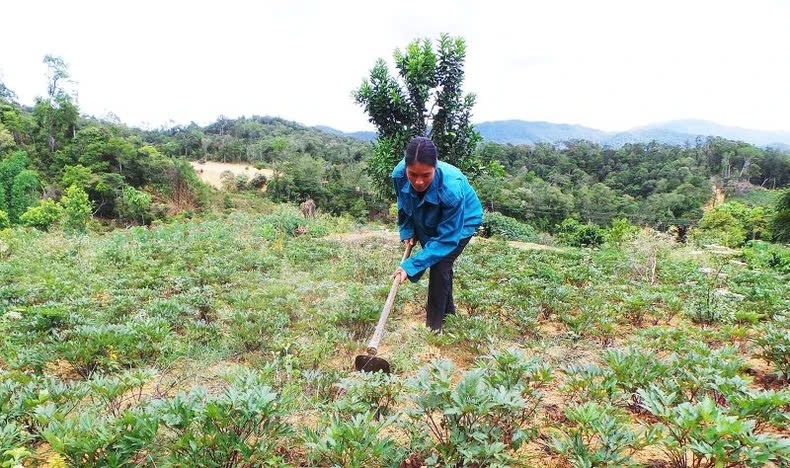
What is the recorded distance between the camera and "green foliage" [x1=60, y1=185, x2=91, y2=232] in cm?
1492

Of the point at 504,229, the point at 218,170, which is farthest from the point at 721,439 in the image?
the point at 218,170

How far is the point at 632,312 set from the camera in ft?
14.2

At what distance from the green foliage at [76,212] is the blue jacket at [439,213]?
13562 millimetres

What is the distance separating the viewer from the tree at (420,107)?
769 centimetres

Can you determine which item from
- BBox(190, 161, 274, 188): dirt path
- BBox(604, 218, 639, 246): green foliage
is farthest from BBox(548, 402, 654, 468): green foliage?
BBox(190, 161, 274, 188): dirt path

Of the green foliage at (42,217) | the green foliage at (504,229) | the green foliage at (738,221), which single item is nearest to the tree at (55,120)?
the green foliage at (42,217)

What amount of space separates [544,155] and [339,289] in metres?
58.2

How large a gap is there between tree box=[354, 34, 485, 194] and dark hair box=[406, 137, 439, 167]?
5138mm

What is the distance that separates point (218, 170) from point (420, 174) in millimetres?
50143

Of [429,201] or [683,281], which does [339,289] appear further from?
[683,281]

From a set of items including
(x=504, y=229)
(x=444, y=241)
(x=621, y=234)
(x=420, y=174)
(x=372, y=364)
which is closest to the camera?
(x=372, y=364)

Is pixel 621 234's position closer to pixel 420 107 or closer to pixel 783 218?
pixel 783 218

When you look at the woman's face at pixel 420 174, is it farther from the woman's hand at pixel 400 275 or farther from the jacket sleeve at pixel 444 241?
the woman's hand at pixel 400 275

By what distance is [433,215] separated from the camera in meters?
3.21
